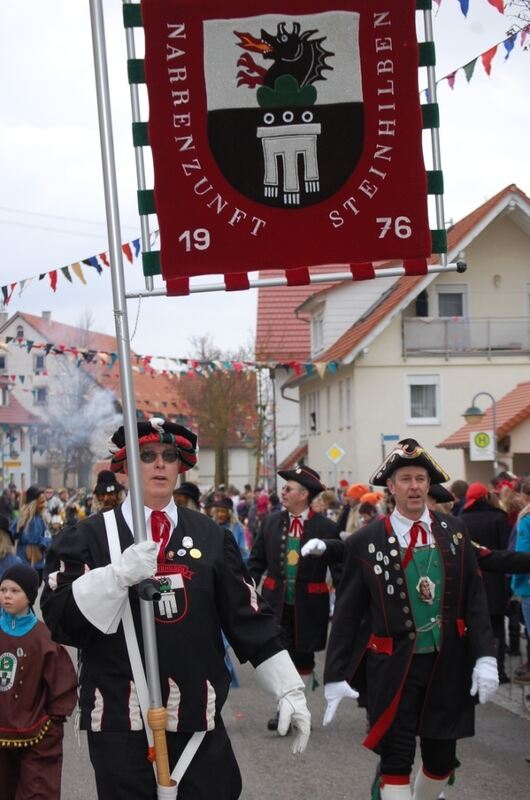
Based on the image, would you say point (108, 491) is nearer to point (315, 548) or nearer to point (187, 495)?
point (187, 495)

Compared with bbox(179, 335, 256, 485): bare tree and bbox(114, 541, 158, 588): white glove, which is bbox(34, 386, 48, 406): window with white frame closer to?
bbox(179, 335, 256, 485): bare tree

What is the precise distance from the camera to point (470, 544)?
6.36 meters

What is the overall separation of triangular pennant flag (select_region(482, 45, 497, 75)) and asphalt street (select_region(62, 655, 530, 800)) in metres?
5.24

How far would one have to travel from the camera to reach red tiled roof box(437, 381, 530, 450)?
84.3 feet

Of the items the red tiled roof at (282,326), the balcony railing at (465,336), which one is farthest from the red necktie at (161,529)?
the red tiled roof at (282,326)

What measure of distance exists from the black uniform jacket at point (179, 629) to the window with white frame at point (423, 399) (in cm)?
3211

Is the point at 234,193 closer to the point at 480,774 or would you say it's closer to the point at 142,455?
the point at 142,455

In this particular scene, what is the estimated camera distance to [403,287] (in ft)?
115

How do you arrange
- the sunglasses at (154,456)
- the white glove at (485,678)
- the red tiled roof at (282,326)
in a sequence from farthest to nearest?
the red tiled roof at (282,326), the white glove at (485,678), the sunglasses at (154,456)

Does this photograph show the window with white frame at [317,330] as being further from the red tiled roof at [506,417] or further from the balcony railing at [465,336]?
the red tiled roof at [506,417]

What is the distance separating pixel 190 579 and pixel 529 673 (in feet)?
24.3

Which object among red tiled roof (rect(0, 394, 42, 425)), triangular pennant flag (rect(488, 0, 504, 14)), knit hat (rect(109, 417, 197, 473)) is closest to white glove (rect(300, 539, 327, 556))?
knit hat (rect(109, 417, 197, 473))

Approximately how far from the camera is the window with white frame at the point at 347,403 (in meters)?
37.3

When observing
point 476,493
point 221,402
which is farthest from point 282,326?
point 476,493
